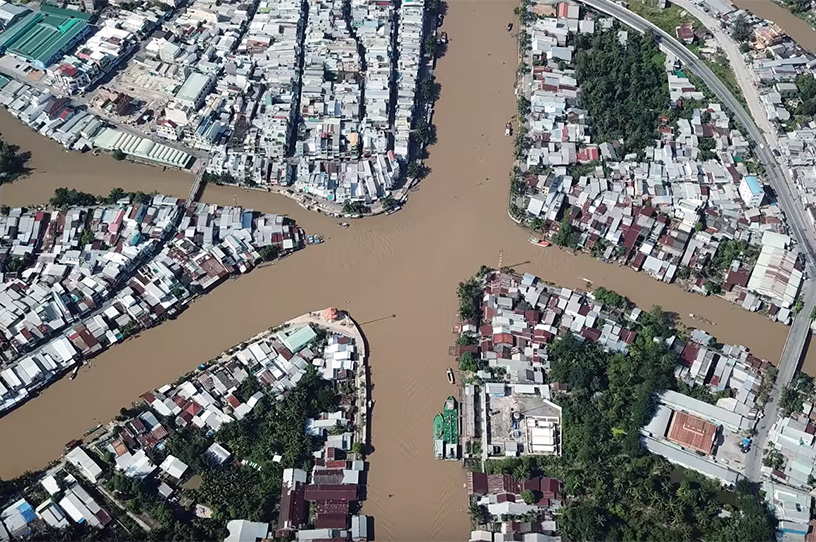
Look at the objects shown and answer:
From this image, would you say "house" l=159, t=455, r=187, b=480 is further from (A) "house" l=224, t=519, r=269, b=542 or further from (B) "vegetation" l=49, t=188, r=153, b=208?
(B) "vegetation" l=49, t=188, r=153, b=208

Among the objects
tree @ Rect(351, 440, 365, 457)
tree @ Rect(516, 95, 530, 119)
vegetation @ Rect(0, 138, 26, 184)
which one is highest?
tree @ Rect(516, 95, 530, 119)

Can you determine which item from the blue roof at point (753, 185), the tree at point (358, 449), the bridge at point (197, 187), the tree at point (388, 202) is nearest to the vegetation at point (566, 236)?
the tree at point (388, 202)

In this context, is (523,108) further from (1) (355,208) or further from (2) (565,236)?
(1) (355,208)

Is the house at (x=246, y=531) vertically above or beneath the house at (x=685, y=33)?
beneath

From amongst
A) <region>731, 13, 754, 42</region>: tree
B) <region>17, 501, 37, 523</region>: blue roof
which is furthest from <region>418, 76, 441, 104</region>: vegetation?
<region>17, 501, 37, 523</region>: blue roof

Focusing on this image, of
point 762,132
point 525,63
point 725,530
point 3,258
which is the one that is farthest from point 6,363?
point 762,132

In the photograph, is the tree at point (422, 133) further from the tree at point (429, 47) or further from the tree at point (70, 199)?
the tree at point (70, 199)

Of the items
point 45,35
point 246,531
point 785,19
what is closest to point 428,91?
point 45,35
